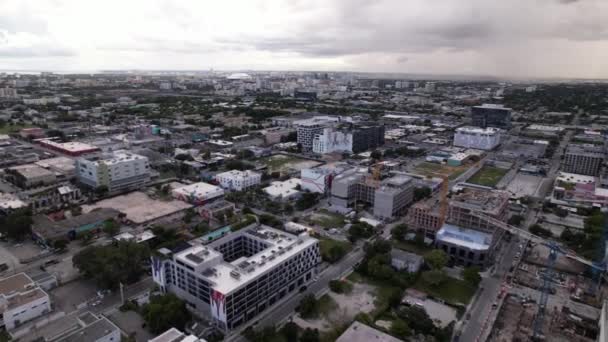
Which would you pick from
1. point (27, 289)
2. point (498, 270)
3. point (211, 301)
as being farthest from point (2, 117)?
point (498, 270)

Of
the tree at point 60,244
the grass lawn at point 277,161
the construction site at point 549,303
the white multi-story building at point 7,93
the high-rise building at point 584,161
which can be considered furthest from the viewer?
the white multi-story building at point 7,93

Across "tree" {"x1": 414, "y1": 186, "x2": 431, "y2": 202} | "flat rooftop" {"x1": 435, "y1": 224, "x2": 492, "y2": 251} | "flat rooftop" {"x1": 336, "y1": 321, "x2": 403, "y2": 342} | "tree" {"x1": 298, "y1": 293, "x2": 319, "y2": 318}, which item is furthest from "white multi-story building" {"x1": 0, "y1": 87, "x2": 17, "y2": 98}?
"flat rooftop" {"x1": 336, "y1": 321, "x2": 403, "y2": 342}

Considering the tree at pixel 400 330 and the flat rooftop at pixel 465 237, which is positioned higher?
the flat rooftop at pixel 465 237

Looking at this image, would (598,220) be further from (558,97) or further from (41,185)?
(558,97)

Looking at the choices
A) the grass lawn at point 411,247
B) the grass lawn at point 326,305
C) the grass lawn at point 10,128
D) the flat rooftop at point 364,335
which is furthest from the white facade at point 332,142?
the grass lawn at point 10,128

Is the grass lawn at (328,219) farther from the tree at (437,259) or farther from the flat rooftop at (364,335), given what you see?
the flat rooftop at (364,335)

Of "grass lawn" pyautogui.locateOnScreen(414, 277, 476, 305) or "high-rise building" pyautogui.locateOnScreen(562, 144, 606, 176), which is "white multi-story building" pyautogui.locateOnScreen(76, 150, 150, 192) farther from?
"high-rise building" pyautogui.locateOnScreen(562, 144, 606, 176)
